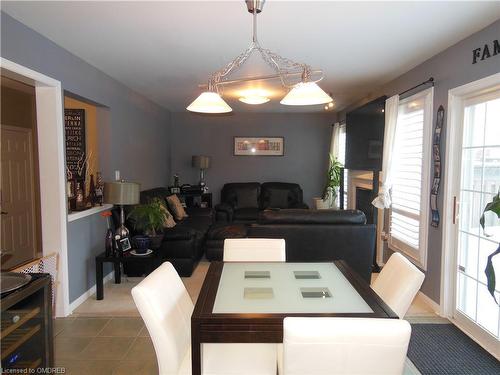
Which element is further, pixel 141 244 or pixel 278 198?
pixel 278 198

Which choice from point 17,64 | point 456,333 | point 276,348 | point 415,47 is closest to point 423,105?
point 415,47

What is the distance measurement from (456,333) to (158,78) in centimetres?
411

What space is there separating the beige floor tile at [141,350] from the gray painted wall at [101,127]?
41.6 inches

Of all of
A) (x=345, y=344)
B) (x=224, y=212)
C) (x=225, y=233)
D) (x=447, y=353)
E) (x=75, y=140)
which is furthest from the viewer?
(x=224, y=212)

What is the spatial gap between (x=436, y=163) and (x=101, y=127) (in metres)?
3.73

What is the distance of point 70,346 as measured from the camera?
8.54 feet

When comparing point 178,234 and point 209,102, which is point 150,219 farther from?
point 209,102

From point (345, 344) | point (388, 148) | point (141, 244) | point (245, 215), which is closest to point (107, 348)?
point (141, 244)

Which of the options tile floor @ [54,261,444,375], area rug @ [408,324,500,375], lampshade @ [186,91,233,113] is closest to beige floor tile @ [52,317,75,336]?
tile floor @ [54,261,444,375]

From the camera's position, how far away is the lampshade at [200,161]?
22.3ft

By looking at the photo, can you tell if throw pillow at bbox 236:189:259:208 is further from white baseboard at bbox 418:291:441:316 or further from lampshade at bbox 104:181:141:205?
white baseboard at bbox 418:291:441:316

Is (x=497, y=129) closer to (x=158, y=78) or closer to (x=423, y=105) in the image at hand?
(x=423, y=105)

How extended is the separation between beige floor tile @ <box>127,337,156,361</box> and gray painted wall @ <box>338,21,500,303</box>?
2.63 meters

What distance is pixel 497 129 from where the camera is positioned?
8.22 feet
